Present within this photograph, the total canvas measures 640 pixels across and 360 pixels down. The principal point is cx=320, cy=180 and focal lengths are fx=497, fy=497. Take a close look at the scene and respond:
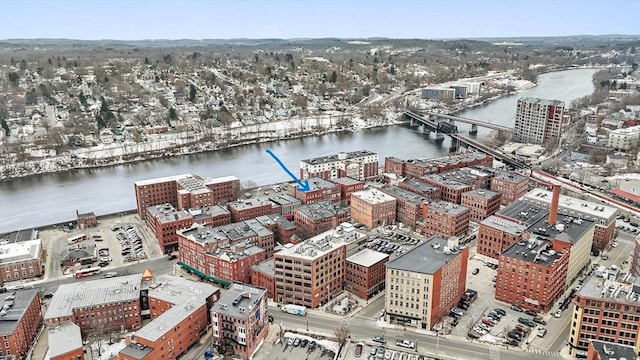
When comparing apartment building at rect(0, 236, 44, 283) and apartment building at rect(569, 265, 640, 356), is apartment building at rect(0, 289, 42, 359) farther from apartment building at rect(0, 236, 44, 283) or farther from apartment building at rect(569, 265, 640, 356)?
apartment building at rect(569, 265, 640, 356)

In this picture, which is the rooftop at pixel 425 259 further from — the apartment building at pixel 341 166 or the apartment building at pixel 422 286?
the apartment building at pixel 341 166

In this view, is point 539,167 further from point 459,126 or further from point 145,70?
point 145,70

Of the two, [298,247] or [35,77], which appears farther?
[35,77]

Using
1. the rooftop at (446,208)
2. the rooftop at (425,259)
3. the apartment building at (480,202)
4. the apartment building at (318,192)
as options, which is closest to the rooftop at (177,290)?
the rooftop at (425,259)

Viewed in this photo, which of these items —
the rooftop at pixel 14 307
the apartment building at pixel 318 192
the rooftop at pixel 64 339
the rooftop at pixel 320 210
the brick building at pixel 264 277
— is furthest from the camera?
the apartment building at pixel 318 192

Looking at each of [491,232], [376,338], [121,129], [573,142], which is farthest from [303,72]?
[376,338]

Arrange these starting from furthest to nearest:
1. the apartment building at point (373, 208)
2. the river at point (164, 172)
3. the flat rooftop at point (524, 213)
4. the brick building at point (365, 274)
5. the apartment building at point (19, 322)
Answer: the river at point (164, 172) → the apartment building at point (373, 208) → the flat rooftop at point (524, 213) → the brick building at point (365, 274) → the apartment building at point (19, 322)

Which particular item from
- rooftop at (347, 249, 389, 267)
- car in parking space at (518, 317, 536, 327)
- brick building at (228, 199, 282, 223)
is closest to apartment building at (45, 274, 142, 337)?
brick building at (228, 199, 282, 223)
